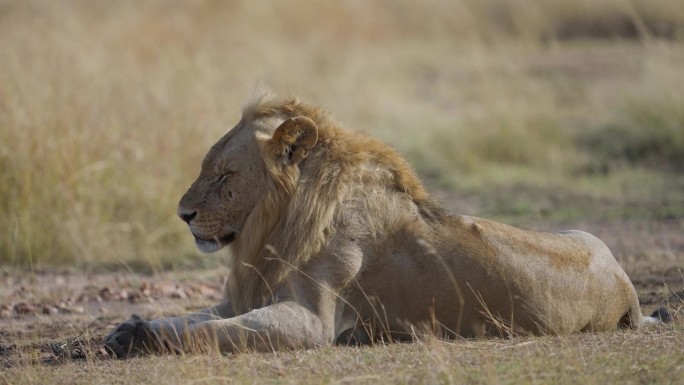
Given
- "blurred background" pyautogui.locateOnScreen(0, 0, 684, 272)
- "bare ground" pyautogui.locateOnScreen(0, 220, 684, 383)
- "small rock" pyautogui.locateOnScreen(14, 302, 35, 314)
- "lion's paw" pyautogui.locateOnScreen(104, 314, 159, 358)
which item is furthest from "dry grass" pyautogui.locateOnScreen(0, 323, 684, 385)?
"small rock" pyautogui.locateOnScreen(14, 302, 35, 314)

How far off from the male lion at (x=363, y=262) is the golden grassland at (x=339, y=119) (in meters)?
0.19

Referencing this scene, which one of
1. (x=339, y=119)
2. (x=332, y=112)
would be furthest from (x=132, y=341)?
(x=339, y=119)

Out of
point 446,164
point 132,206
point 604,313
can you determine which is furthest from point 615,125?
point 604,313

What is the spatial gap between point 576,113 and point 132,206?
7147 millimetres

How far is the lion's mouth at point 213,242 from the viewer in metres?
5.68

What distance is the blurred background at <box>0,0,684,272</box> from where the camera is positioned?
8.77 meters

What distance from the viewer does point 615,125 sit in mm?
13594

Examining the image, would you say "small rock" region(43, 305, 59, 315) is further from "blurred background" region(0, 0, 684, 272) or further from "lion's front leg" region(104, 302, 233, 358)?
"lion's front leg" region(104, 302, 233, 358)

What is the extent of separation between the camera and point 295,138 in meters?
5.53

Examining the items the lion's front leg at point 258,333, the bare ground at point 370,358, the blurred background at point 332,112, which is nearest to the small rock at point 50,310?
the bare ground at point 370,358

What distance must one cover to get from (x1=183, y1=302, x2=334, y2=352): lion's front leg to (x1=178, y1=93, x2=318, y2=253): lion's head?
627 mm

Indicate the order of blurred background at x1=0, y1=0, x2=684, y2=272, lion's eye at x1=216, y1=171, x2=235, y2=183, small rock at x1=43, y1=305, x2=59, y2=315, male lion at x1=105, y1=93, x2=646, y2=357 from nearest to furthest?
male lion at x1=105, y1=93, x2=646, y2=357 → lion's eye at x1=216, y1=171, x2=235, y2=183 → small rock at x1=43, y1=305, x2=59, y2=315 → blurred background at x1=0, y1=0, x2=684, y2=272

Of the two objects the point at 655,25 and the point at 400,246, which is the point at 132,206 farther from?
the point at 655,25

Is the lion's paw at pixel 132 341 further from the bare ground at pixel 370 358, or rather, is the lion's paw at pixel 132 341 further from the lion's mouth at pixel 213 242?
the lion's mouth at pixel 213 242
